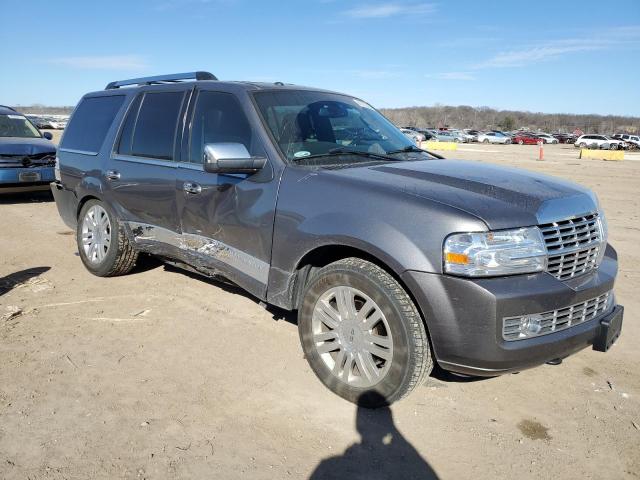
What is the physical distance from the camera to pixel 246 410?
121 inches

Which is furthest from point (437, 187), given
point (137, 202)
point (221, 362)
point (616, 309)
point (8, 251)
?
point (8, 251)

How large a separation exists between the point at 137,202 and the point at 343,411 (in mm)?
2685

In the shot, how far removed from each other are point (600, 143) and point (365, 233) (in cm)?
5466

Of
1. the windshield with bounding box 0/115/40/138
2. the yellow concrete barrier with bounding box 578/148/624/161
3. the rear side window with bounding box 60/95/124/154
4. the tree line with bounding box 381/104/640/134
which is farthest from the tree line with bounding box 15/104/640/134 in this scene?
the rear side window with bounding box 60/95/124/154

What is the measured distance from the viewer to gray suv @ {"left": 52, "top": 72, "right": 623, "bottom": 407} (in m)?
2.67

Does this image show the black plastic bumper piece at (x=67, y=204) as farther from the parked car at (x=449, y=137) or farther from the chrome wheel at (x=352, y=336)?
the parked car at (x=449, y=137)

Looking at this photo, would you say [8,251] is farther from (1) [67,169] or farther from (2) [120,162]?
(2) [120,162]

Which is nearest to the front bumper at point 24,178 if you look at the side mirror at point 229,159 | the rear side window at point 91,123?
the rear side window at point 91,123

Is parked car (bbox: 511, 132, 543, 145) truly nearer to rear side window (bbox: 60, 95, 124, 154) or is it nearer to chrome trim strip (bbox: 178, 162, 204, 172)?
rear side window (bbox: 60, 95, 124, 154)

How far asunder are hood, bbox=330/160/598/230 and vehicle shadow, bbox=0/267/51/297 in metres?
3.68

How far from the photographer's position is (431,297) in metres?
2.70

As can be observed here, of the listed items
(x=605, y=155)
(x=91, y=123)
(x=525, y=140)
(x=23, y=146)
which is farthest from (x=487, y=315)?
(x=525, y=140)

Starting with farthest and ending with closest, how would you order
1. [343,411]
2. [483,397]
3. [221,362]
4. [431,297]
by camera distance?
[221,362] < [483,397] < [343,411] < [431,297]

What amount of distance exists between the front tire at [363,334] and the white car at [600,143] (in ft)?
175
